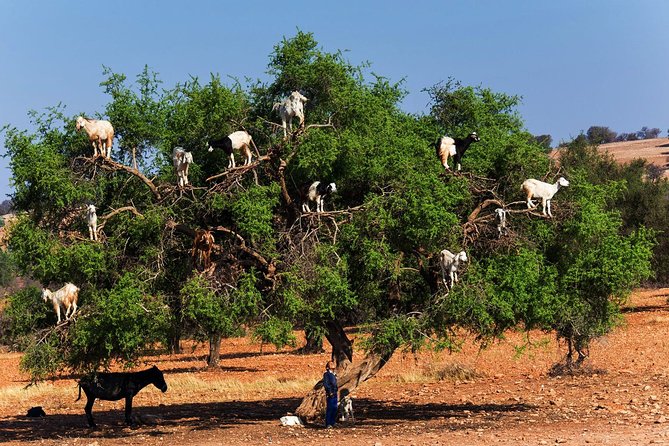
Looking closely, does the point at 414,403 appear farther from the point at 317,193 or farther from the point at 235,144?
the point at 235,144

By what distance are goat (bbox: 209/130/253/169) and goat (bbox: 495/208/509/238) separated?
4851 millimetres

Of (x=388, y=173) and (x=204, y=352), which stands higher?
(x=388, y=173)

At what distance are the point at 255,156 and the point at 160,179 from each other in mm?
2027

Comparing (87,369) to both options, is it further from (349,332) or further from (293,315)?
(349,332)

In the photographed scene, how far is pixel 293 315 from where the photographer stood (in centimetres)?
1952

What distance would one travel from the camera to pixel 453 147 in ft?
67.1

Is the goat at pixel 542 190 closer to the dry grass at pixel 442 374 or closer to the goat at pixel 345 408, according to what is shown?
the goat at pixel 345 408

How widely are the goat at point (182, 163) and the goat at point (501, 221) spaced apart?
19.3 feet

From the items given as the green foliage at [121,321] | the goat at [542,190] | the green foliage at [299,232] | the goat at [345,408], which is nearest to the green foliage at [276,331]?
the green foliage at [299,232]

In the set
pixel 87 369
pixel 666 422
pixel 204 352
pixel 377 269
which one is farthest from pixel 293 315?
pixel 204 352

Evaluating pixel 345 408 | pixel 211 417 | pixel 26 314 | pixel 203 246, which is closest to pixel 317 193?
pixel 203 246

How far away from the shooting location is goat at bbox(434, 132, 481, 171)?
20.3m

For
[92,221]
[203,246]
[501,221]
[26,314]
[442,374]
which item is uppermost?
[92,221]

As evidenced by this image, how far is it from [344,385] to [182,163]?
607 cm
